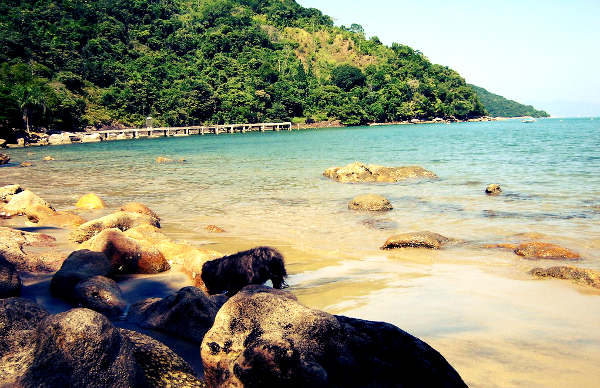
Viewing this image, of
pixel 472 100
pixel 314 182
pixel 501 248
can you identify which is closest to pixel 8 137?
pixel 314 182

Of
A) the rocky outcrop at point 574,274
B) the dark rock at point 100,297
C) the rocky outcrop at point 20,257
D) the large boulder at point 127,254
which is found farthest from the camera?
the large boulder at point 127,254

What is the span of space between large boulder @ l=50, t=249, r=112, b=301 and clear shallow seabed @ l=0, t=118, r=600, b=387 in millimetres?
594

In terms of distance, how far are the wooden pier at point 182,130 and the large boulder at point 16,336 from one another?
68.9 meters

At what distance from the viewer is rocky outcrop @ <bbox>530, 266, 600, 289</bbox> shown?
5.95 metres

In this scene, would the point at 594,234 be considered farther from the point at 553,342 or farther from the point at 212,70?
the point at 212,70

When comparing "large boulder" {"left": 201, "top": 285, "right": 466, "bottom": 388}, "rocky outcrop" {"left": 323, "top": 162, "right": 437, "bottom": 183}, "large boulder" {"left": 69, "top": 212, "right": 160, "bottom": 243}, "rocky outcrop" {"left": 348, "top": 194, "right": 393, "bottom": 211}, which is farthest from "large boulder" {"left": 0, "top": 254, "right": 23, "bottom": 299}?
"rocky outcrop" {"left": 323, "top": 162, "right": 437, "bottom": 183}

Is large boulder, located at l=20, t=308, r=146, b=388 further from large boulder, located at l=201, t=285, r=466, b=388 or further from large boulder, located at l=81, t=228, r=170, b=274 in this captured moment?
large boulder, located at l=81, t=228, r=170, b=274

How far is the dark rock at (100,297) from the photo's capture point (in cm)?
473

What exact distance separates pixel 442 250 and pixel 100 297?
551cm

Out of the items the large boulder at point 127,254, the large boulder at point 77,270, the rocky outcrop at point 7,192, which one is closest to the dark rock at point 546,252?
the large boulder at point 127,254

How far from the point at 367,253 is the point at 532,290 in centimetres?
282

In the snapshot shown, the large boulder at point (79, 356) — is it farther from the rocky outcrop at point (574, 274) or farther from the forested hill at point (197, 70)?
the forested hill at point (197, 70)

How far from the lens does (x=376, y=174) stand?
61.6 feet

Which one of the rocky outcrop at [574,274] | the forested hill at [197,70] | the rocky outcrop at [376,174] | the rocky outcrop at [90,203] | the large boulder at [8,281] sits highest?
the forested hill at [197,70]
